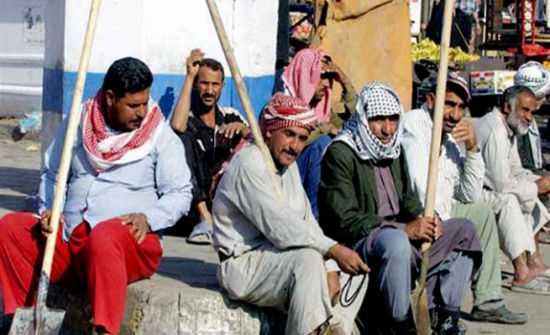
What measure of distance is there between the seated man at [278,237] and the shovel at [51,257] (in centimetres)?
67

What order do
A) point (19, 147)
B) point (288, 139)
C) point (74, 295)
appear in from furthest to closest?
point (19, 147), point (74, 295), point (288, 139)

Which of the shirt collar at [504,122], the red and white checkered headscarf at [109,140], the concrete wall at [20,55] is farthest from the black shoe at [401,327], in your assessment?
the concrete wall at [20,55]

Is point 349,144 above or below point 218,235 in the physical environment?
above

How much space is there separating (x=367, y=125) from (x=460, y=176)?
1065mm

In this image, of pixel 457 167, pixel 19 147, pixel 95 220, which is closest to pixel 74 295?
pixel 95 220

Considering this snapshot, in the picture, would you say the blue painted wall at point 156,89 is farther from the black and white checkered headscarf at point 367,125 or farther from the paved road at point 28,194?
the black and white checkered headscarf at point 367,125

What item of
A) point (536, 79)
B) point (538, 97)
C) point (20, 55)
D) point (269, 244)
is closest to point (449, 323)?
point (269, 244)

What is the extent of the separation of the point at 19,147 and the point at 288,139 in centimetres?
768

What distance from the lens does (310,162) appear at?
24.6 ft

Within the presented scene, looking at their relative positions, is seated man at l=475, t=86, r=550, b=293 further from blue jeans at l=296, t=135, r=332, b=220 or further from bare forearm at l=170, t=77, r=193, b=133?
bare forearm at l=170, t=77, r=193, b=133

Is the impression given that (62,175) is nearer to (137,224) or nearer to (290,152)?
(137,224)

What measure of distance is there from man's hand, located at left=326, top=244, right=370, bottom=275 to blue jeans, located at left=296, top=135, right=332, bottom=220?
4.90 ft

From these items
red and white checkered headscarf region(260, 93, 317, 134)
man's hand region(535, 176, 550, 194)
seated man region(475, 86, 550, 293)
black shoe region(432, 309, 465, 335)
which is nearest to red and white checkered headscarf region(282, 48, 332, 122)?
seated man region(475, 86, 550, 293)

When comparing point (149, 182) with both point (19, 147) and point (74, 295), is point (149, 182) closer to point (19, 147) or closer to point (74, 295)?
point (74, 295)
